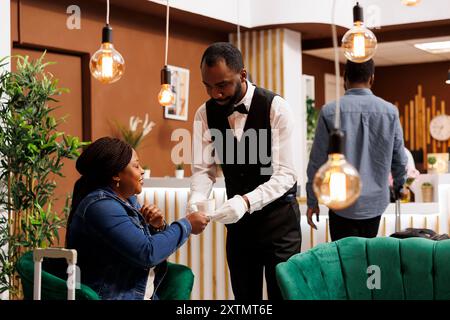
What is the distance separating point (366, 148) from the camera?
3.45 meters

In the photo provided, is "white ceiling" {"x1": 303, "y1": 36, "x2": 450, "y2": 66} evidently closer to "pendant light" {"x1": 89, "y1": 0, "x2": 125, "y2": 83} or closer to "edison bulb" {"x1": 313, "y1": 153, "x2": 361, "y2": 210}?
"pendant light" {"x1": 89, "y1": 0, "x2": 125, "y2": 83}

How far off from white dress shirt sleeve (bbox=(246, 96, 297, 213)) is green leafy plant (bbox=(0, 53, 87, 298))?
71.7 inches

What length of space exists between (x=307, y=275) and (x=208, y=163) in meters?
0.98

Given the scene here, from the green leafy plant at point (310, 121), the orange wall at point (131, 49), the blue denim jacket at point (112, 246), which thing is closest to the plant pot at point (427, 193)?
the blue denim jacket at point (112, 246)

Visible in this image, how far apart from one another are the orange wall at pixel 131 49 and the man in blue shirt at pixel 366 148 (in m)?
3.61

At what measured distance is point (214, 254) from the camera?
5070mm

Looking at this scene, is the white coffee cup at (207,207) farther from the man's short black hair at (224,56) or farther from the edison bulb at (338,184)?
the edison bulb at (338,184)

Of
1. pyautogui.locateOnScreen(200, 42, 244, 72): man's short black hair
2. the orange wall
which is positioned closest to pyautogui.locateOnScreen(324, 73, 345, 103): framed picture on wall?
the orange wall

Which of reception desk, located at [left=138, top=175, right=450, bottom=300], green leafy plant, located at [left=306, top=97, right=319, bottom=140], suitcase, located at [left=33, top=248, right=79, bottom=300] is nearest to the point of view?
suitcase, located at [left=33, top=248, right=79, bottom=300]

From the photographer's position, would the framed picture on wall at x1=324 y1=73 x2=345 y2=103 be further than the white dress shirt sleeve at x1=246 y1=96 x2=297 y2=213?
Yes

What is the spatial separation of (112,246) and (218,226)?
250 centimetres

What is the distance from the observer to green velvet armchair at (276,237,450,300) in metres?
2.40
